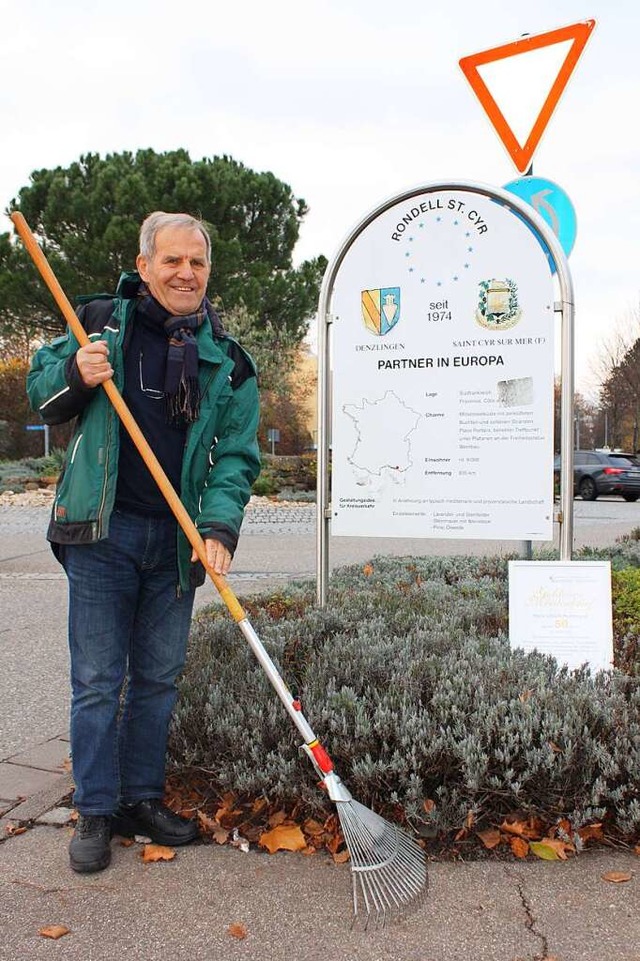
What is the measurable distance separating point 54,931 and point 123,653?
2.70 ft

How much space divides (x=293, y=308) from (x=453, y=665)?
26.4 meters

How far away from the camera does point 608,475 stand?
77.7 ft

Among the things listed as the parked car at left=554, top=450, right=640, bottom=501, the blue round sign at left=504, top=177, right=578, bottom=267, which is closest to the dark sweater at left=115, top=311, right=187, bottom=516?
the blue round sign at left=504, top=177, right=578, bottom=267

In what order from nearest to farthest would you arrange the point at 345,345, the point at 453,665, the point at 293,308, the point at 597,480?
the point at 453,665
the point at 345,345
the point at 597,480
the point at 293,308

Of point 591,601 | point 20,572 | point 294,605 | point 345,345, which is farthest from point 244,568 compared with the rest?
point 591,601

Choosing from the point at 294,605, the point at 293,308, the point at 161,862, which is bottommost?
the point at 161,862

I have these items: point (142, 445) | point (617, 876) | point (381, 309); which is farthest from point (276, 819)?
point (381, 309)

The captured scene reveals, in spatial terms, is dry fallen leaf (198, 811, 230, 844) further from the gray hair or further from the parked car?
the parked car

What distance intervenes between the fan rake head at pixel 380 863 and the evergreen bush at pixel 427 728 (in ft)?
0.39

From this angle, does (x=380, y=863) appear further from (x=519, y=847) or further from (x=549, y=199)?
(x=549, y=199)

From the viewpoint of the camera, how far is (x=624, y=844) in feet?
8.71

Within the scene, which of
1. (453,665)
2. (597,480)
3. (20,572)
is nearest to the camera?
(453,665)

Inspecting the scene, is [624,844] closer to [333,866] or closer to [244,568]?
[333,866]

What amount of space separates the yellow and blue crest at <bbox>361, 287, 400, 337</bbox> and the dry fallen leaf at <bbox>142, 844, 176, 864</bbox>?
2.48 meters
